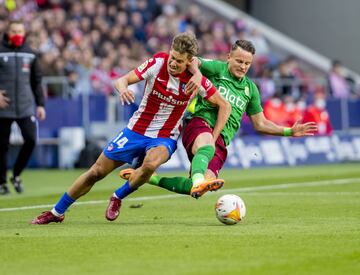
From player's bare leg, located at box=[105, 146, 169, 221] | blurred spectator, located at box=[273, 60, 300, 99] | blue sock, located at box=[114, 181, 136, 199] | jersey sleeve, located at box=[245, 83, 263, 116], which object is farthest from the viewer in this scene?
blurred spectator, located at box=[273, 60, 300, 99]

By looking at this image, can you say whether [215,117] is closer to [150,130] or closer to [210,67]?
[210,67]

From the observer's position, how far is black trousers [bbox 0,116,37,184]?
1644 centimetres

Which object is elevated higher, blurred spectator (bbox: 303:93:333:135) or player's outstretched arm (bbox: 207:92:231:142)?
player's outstretched arm (bbox: 207:92:231:142)

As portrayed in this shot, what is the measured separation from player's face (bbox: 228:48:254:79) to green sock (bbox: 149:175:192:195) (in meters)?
1.51

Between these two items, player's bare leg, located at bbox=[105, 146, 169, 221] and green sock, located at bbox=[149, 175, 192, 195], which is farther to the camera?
green sock, located at bbox=[149, 175, 192, 195]

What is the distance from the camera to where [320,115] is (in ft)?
88.4

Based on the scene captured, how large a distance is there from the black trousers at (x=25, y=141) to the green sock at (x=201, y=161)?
5.48 m

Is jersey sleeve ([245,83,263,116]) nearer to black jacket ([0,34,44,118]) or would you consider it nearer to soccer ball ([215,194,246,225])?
soccer ball ([215,194,246,225])

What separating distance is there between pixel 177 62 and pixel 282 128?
1.95m

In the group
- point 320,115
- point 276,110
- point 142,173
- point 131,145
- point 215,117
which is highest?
point 215,117

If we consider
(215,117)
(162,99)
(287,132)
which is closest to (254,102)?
(287,132)

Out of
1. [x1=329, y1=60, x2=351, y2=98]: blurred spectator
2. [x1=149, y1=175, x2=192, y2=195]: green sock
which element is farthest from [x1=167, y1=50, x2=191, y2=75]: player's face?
[x1=329, y1=60, x2=351, y2=98]: blurred spectator

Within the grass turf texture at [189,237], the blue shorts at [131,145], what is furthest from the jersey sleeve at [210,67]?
the grass turf texture at [189,237]

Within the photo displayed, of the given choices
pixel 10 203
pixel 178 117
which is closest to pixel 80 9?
pixel 10 203
